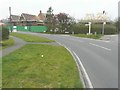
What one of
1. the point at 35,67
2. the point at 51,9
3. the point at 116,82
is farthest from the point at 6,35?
the point at 51,9

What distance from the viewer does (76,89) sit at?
8.94 meters

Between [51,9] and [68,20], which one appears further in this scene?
[51,9]

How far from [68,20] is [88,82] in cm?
6498

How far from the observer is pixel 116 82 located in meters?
10.2

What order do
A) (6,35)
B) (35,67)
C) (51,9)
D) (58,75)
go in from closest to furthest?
(58,75) → (35,67) → (6,35) → (51,9)

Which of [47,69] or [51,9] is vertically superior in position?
[51,9]

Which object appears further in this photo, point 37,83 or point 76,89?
point 37,83

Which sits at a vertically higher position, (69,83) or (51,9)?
(51,9)

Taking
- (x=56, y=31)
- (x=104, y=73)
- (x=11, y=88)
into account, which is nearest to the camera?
(x=11, y=88)

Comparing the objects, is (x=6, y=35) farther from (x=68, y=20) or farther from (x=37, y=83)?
(x=68, y=20)

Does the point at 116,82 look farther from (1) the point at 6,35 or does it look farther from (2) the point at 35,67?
(1) the point at 6,35

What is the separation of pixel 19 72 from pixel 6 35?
17.8 meters

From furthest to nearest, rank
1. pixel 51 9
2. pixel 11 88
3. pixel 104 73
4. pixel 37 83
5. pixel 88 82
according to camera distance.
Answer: pixel 51 9, pixel 104 73, pixel 88 82, pixel 37 83, pixel 11 88

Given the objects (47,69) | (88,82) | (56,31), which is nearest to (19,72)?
(47,69)
